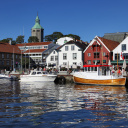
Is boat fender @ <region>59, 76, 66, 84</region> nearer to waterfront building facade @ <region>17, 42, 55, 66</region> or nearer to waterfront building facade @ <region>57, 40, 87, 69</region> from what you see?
waterfront building facade @ <region>57, 40, 87, 69</region>

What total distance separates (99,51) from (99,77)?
32912 millimetres

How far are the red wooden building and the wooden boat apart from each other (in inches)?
1029

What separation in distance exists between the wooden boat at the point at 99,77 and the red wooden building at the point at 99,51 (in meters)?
26.1

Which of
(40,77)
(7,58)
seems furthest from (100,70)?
(7,58)

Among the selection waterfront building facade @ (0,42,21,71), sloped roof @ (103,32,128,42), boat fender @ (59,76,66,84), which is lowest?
boat fender @ (59,76,66,84)

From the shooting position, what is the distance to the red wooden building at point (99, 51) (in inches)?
2837

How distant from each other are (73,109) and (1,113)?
17.5 ft

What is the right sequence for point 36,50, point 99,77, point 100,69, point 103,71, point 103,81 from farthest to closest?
point 36,50 → point 103,71 → point 100,69 → point 99,77 → point 103,81

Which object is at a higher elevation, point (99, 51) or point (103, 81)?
point (99, 51)

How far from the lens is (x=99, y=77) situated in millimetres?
41969

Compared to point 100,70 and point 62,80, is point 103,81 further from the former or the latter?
point 62,80

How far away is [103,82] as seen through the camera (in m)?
41.3

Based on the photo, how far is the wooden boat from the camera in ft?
133

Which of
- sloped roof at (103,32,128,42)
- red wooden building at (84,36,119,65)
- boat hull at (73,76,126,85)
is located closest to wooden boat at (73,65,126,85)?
boat hull at (73,76,126,85)
